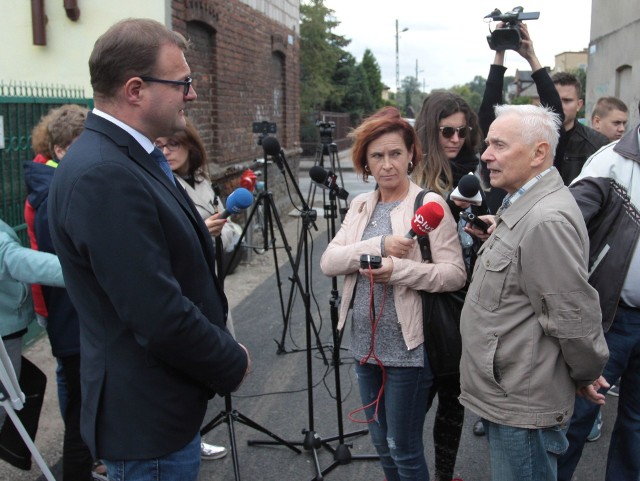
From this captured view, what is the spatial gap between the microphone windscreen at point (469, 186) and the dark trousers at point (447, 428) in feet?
3.00

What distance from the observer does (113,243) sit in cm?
158

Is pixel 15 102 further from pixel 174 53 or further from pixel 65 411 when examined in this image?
pixel 174 53

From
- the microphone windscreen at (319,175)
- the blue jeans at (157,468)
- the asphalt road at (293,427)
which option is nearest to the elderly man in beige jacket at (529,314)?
the blue jeans at (157,468)

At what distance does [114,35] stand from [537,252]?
1.45m

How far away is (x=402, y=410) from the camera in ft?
8.95

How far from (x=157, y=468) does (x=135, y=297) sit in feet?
1.75

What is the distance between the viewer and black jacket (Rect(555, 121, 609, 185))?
4.46 m

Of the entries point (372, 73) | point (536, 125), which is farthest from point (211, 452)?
point (372, 73)

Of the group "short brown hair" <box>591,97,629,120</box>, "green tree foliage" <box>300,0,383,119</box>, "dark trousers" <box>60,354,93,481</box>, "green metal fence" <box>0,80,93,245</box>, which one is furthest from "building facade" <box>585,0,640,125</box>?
"green tree foliage" <box>300,0,383,119</box>

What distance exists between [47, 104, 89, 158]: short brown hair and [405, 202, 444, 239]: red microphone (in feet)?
5.60

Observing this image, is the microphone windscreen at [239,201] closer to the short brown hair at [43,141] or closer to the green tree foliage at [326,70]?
the short brown hair at [43,141]

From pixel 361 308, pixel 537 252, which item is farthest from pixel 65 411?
pixel 537 252

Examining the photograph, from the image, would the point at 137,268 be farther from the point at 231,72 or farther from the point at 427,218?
the point at 231,72

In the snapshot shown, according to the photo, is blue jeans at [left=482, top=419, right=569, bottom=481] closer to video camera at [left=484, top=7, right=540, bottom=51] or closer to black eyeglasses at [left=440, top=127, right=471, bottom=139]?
black eyeglasses at [left=440, top=127, right=471, bottom=139]
